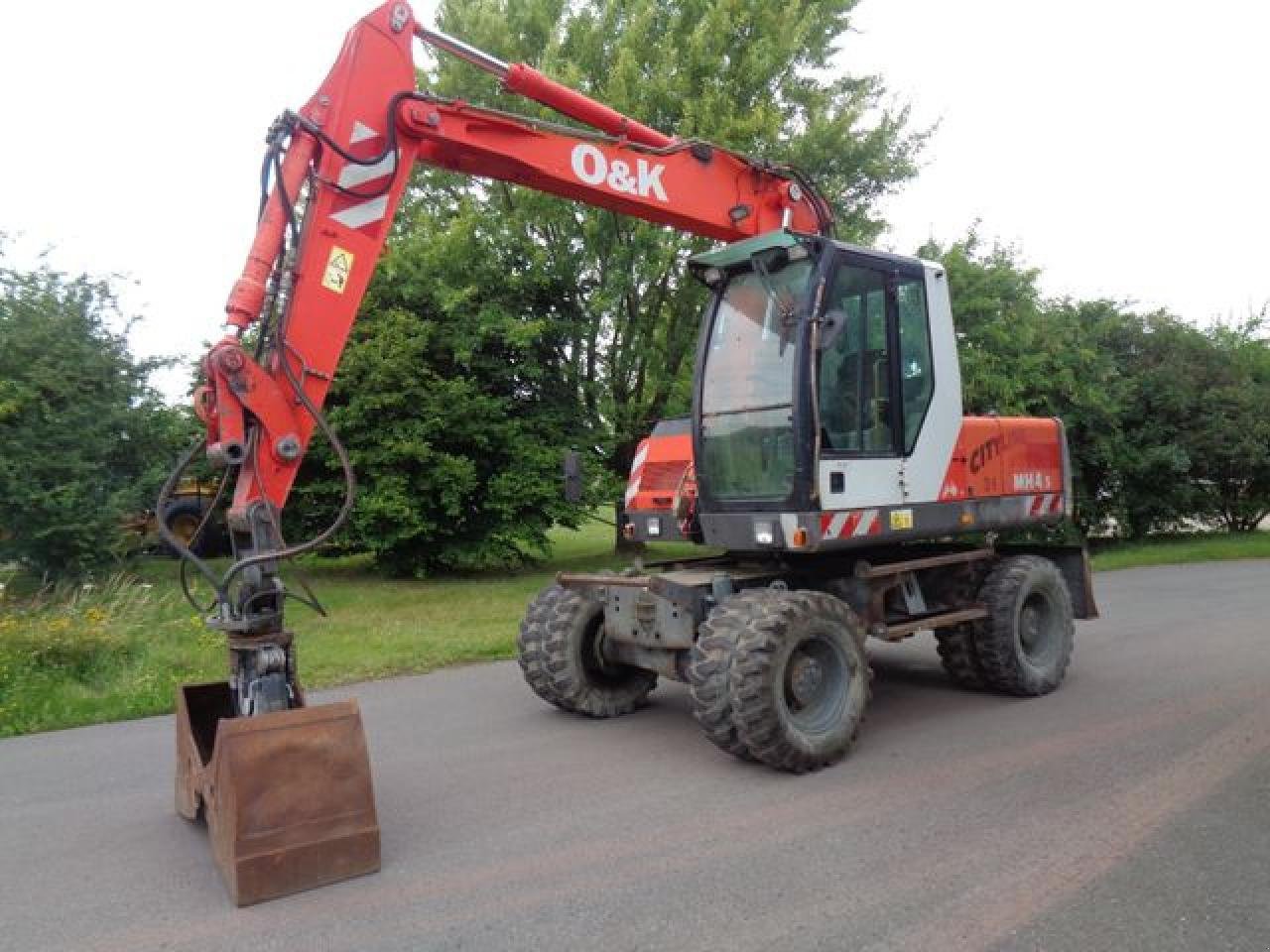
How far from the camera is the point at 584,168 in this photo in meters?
5.58

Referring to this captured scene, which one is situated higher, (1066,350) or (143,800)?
(1066,350)

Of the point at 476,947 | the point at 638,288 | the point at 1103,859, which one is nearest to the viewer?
the point at 476,947

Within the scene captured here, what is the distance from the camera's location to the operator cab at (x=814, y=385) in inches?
217

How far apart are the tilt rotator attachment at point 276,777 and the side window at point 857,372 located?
Answer: 316 cm

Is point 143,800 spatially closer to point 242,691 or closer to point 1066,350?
point 242,691

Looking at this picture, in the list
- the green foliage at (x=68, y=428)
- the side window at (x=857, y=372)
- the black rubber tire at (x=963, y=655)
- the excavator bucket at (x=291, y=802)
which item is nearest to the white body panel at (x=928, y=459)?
the side window at (x=857, y=372)

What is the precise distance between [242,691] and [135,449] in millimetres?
8791

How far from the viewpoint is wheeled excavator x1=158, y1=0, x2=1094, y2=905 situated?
4199 mm

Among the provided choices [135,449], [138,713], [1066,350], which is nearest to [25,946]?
[138,713]

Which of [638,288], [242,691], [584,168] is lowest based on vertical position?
[242,691]

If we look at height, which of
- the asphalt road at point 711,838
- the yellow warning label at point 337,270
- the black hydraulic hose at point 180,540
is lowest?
the asphalt road at point 711,838

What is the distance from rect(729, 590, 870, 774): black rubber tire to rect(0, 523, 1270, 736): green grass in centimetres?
393

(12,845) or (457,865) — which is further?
(12,845)

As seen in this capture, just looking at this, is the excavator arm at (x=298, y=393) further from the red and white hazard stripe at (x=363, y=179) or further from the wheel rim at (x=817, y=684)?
the wheel rim at (x=817, y=684)
